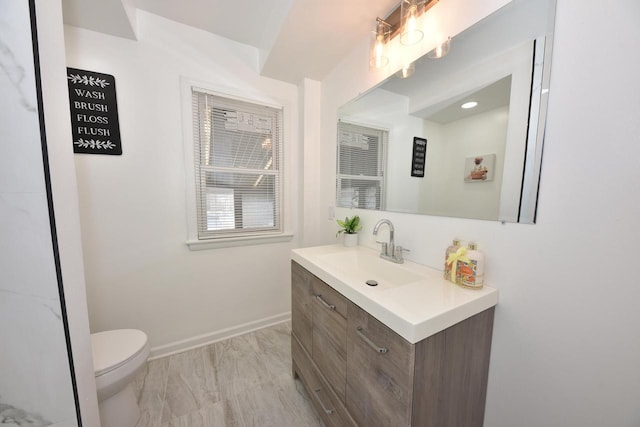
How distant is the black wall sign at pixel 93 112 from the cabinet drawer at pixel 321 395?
178 cm

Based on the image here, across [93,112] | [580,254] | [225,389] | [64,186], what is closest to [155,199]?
[93,112]

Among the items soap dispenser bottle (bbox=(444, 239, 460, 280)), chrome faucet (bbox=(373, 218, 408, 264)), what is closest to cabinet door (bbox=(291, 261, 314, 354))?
chrome faucet (bbox=(373, 218, 408, 264))

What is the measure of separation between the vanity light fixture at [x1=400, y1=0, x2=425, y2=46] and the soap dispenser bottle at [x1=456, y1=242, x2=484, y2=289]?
1103 millimetres

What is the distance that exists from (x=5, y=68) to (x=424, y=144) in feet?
4.95

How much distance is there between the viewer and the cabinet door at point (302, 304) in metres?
1.18

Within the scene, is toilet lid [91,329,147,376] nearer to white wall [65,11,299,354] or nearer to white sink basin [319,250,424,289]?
white wall [65,11,299,354]

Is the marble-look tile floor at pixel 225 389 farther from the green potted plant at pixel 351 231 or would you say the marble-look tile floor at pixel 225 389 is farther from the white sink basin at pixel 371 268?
the green potted plant at pixel 351 231

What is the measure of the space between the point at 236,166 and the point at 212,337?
58.0 inches

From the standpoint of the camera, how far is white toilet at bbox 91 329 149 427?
3.29ft

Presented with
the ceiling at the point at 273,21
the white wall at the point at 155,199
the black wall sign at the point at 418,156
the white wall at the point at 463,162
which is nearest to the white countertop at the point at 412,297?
the white wall at the point at 463,162

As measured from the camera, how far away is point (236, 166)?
181 cm

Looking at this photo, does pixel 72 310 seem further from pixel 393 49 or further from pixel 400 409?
pixel 393 49

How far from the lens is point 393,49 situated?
125cm

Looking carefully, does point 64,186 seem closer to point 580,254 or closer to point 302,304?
point 302,304
